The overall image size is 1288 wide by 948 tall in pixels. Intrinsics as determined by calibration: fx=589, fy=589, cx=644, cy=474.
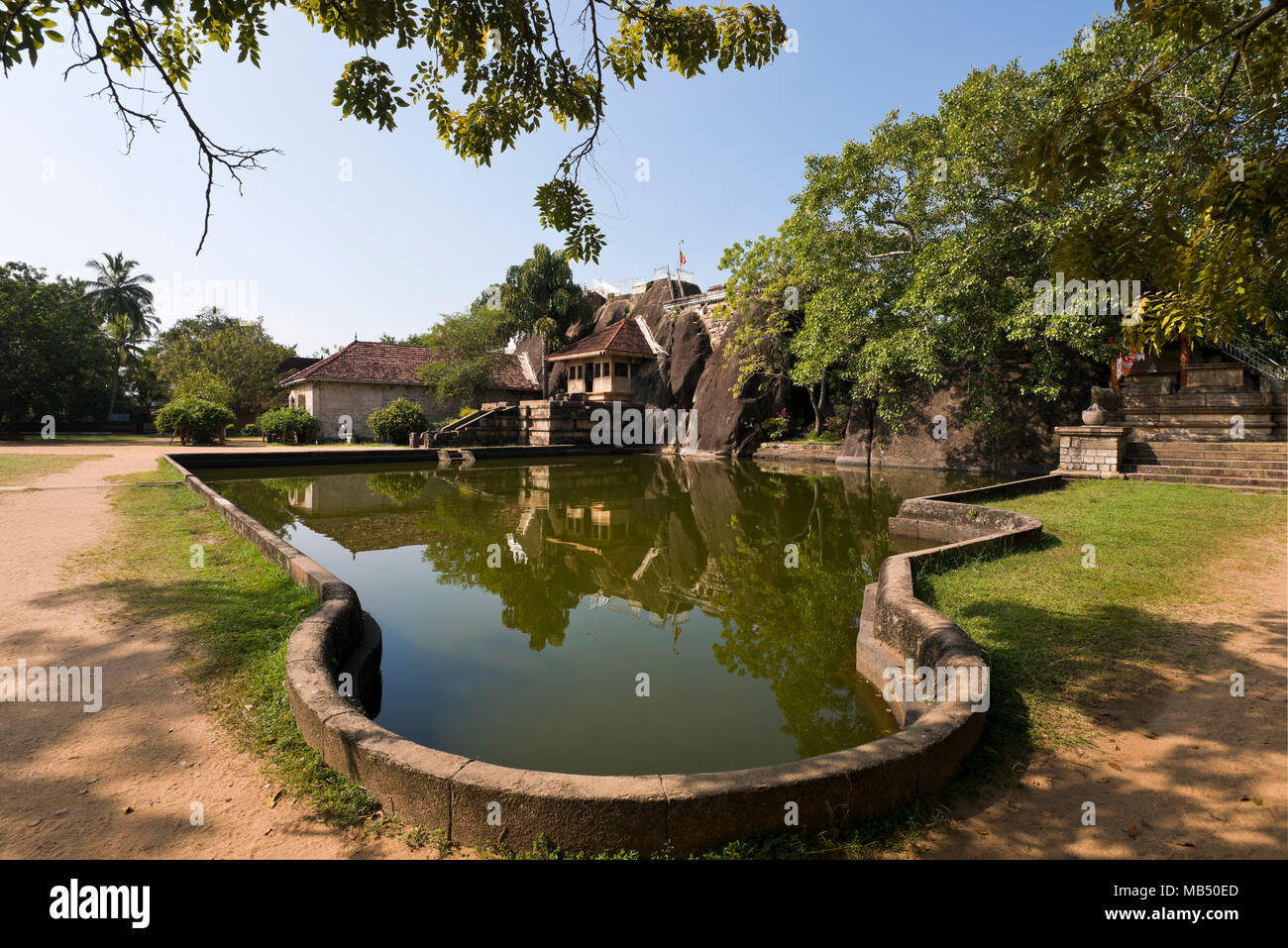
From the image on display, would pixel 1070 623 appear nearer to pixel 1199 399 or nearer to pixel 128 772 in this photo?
pixel 128 772

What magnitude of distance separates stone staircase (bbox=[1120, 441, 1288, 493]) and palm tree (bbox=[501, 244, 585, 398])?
90.2 feet

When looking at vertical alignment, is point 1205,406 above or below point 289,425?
below

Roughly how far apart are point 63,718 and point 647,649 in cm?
362

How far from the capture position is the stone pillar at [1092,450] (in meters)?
12.6

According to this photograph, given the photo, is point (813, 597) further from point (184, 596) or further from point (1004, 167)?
point (1004, 167)

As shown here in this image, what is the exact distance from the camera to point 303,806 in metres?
2.50

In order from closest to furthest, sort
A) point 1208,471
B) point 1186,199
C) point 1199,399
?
1. point 1186,199
2. point 1208,471
3. point 1199,399

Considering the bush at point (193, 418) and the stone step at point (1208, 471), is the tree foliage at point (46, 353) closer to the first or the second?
the bush at point (193, 418)

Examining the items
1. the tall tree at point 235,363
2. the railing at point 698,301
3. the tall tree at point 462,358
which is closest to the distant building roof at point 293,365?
the tall tree at point 235,363

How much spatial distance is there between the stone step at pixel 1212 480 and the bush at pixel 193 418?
30288 mm

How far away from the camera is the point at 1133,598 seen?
16.7 feet

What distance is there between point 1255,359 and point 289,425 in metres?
32.2

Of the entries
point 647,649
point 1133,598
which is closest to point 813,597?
point 647,649

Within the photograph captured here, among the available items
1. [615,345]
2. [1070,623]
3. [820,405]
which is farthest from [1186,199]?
[615,345]
